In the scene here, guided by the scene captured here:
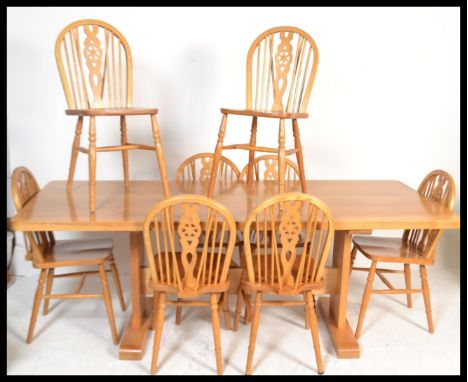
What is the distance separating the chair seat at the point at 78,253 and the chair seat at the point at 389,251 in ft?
4.54

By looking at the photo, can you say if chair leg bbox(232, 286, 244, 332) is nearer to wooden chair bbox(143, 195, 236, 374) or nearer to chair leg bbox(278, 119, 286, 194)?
wooden chair bbox(143, 195, 236, 374)

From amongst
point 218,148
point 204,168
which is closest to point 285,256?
point 218,148

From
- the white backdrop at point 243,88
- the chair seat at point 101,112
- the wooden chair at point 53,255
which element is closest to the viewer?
the chair seat at point 101,112

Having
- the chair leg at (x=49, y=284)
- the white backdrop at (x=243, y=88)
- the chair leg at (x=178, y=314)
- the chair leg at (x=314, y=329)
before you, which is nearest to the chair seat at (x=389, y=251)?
the chair leg at (x=314, y=329)

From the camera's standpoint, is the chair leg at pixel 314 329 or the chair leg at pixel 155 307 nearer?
the chair leg at pixel 314 329

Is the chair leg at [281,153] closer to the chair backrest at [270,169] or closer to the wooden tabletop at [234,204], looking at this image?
the wooden tabletop at [234,204]

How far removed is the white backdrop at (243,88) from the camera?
9.91 ft

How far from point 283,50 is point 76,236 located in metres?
1.89

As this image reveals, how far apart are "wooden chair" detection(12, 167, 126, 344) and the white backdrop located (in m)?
0.67

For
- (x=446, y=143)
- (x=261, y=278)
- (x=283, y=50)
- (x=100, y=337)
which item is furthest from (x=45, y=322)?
(x=446, y=143)

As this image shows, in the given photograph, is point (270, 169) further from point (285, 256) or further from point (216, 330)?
point (216, 330)

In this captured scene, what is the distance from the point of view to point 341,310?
8.14 ft

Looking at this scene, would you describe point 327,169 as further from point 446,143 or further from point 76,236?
point 76,236

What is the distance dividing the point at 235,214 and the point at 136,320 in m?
0.80
